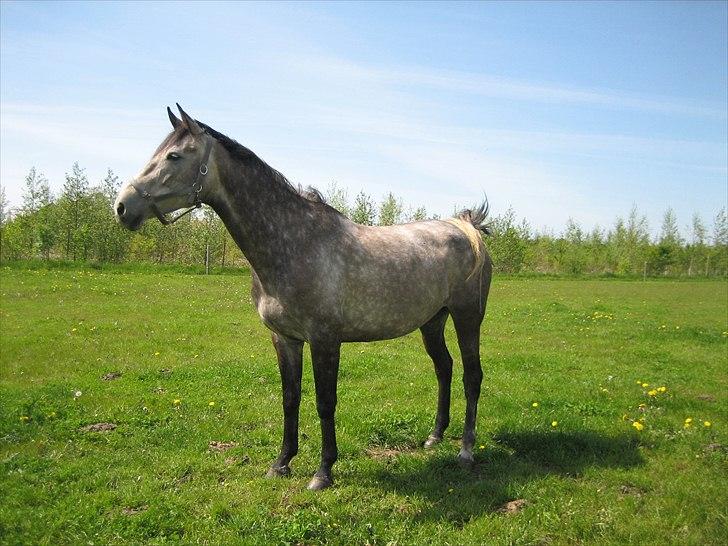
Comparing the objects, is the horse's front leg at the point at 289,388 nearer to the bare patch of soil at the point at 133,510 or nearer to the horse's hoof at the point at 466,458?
the bare patch of soil at the point at 133,510

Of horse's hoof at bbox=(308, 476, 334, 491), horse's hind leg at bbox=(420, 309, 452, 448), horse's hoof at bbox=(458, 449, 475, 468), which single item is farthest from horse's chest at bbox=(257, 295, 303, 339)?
horse's hoof at bbox=(458, 449, 475, 468)

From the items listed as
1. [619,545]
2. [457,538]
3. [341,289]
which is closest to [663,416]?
[619,545]

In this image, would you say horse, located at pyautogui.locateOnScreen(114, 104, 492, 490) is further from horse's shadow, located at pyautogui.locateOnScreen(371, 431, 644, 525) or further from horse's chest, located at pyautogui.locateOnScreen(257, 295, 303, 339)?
horse's shadow, located at pyautogui.locateOnScreen(371, 431, 644, 525)

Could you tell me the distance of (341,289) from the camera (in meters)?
5.19

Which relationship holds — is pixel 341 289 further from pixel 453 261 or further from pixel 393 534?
pixel 393 534

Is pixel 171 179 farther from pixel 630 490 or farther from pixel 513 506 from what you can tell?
pixel 630 490

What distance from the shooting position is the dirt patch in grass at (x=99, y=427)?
6.58m

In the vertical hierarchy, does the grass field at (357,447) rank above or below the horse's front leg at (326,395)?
below

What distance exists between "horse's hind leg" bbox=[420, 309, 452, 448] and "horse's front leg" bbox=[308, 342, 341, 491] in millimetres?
1910

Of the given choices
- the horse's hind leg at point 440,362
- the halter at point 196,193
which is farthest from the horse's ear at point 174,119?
the horse's hind leg at point 440,362

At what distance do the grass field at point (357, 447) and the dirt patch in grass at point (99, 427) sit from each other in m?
0.08

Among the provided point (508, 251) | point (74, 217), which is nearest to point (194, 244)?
point (74, 217)

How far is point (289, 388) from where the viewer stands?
5797 millimetres

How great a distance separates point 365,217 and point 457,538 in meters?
40.9
